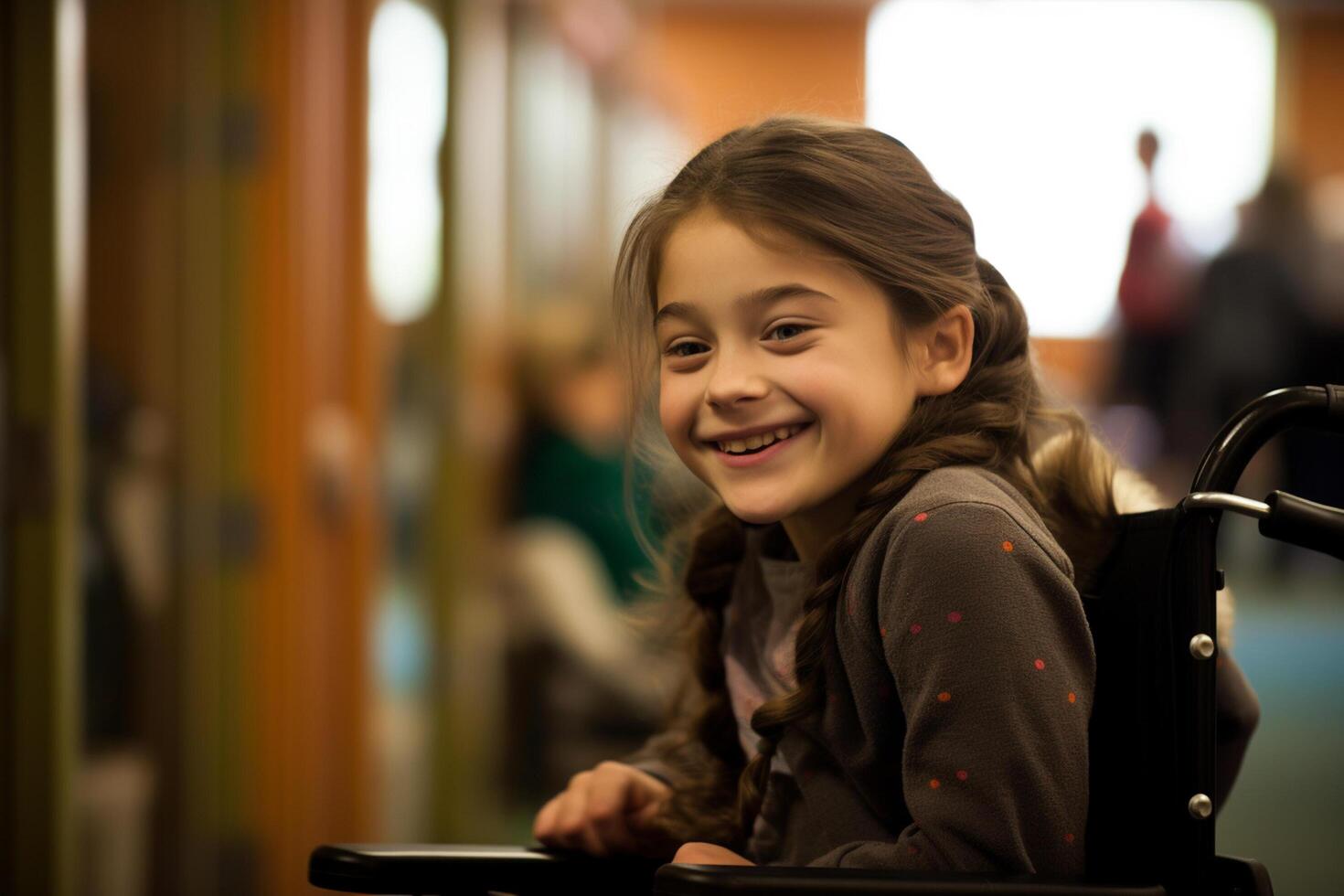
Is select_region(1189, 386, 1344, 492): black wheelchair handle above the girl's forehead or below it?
below

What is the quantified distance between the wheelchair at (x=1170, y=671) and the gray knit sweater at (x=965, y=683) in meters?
0.05

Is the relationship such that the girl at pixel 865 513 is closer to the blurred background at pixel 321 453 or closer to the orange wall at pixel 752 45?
the blurred background at pixel 321 453

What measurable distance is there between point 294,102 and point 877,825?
2.14 meters

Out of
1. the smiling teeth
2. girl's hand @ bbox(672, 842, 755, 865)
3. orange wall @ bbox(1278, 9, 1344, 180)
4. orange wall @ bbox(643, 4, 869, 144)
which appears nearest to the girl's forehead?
the smiling teeth

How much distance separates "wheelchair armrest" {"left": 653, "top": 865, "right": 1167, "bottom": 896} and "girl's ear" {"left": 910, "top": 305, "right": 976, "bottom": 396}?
409 millimetres

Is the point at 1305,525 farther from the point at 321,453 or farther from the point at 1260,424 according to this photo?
the point at 321,453

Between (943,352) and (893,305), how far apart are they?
0.07 meters

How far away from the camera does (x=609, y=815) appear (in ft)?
4.30

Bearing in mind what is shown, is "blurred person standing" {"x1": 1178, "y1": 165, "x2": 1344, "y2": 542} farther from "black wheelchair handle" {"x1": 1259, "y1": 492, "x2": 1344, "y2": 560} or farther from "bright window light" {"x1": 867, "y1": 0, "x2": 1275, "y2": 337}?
"black wheelchair handle" {"x1": 1259, "y1": 492, "x2": 1344, "y2": 560}

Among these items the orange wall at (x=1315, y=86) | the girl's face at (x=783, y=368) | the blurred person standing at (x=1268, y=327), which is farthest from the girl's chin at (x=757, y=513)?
the orange wall at (x=1315, y=86)

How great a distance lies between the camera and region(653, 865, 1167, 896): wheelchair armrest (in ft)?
2.97

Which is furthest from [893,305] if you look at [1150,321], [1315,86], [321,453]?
[1315,86]

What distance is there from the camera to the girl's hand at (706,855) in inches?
43.5

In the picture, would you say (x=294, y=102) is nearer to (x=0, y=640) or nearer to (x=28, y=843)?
(x=0, y=640)
